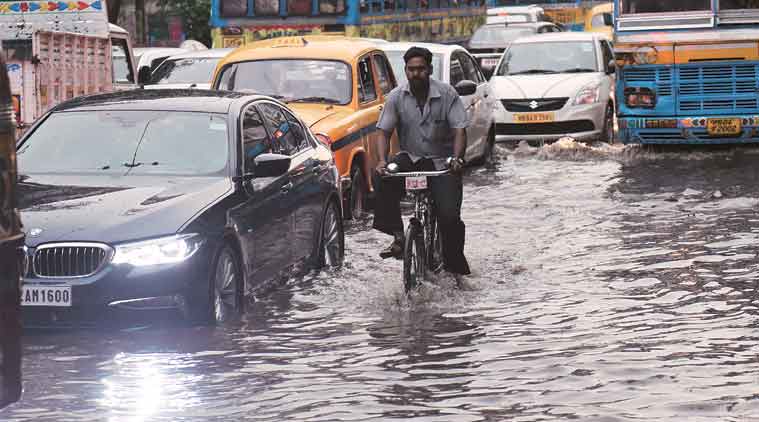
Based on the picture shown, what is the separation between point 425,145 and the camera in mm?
10969

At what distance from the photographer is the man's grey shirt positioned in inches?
430

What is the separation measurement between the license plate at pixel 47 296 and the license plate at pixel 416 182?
264 centimetres

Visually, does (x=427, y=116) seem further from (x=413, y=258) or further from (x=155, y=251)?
(x=155, y=251)

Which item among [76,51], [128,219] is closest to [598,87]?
[76,51]

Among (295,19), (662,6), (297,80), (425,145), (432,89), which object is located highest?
(662,6)

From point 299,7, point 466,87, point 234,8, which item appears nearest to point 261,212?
point 466,87

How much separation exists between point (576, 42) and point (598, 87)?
5.31ft

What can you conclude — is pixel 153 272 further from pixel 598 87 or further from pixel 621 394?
pixel 598 87

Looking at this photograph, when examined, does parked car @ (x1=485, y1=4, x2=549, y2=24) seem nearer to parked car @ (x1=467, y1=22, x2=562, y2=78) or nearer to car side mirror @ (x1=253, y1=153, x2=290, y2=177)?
parked car @ (x1=467, y1=22, x2=562, y2=78)

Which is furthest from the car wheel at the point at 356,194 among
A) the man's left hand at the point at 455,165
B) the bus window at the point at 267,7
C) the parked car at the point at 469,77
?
the bus window at the point at 267,7

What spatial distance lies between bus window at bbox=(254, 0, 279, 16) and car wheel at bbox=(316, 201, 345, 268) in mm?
15291

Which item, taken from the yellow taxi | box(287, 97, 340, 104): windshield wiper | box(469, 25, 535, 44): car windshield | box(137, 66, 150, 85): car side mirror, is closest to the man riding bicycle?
the yellow taxi

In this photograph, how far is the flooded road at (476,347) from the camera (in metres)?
7.60

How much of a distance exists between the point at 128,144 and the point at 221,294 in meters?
1.47
